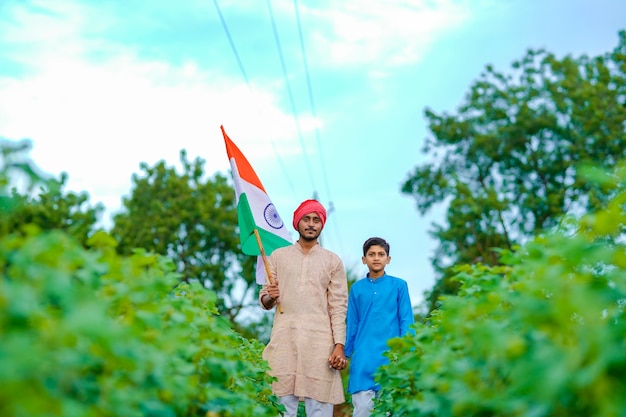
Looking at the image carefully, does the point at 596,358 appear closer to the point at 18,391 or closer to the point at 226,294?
the point at 18,391

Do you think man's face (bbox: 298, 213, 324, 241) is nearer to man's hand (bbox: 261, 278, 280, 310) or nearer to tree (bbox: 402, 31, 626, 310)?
man's hand (bbox: 261, 278, 280, 310)

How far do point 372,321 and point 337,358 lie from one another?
45cm

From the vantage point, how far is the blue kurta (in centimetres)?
645

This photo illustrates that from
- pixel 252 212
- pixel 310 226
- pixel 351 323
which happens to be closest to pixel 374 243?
pixel 310 226

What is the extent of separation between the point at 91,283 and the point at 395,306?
13.5 ft

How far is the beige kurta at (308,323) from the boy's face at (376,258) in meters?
0.24

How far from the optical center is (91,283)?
285cm

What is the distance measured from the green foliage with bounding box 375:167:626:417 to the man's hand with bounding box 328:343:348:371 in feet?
8.22

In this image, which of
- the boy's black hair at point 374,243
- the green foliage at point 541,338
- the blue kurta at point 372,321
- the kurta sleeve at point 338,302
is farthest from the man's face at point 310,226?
the green foliage at point 541,338

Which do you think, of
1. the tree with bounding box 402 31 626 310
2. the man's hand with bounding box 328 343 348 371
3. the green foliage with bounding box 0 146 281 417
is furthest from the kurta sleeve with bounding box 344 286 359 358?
the tree with bounding box 402 31 626 310

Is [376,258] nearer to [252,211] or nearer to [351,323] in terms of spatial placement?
[351,323]

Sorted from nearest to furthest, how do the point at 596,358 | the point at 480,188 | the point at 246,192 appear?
the point at 596,358 < the point at 246,192 < the point at 480,188

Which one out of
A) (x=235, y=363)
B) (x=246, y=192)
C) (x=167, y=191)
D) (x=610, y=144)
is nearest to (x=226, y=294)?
(x=167, y=191)

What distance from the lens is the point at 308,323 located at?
6.41m
